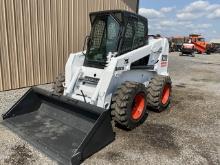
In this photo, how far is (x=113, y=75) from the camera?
15.4 feet

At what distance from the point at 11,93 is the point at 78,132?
12.4 ft

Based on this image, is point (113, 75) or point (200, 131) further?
point (200, 131)

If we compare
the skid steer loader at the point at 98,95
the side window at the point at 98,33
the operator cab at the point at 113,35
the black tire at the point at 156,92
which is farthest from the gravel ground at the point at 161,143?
the side window at the point at 98,33

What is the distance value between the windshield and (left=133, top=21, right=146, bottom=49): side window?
57 cm

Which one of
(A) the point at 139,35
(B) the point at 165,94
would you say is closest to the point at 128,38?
(A) the point at 139,35

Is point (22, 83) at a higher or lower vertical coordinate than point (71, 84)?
lower

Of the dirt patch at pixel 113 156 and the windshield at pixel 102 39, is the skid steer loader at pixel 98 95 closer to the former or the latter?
the windshield at pixel 102 39

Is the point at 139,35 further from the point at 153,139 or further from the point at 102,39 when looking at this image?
the point at 153,139

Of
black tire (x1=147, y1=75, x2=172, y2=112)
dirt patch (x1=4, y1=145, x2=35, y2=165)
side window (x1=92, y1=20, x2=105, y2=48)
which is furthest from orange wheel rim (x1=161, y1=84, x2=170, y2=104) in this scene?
dirt patch (x1=4, y1=145, x2=35, y2=165)

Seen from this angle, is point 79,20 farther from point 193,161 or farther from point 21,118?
point 193,161

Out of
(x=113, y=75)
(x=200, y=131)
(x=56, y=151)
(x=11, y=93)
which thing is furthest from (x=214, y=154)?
(x=11, y=93)

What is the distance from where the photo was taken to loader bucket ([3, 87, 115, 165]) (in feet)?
12.1

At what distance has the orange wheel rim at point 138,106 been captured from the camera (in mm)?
4996

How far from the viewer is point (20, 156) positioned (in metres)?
3.83
